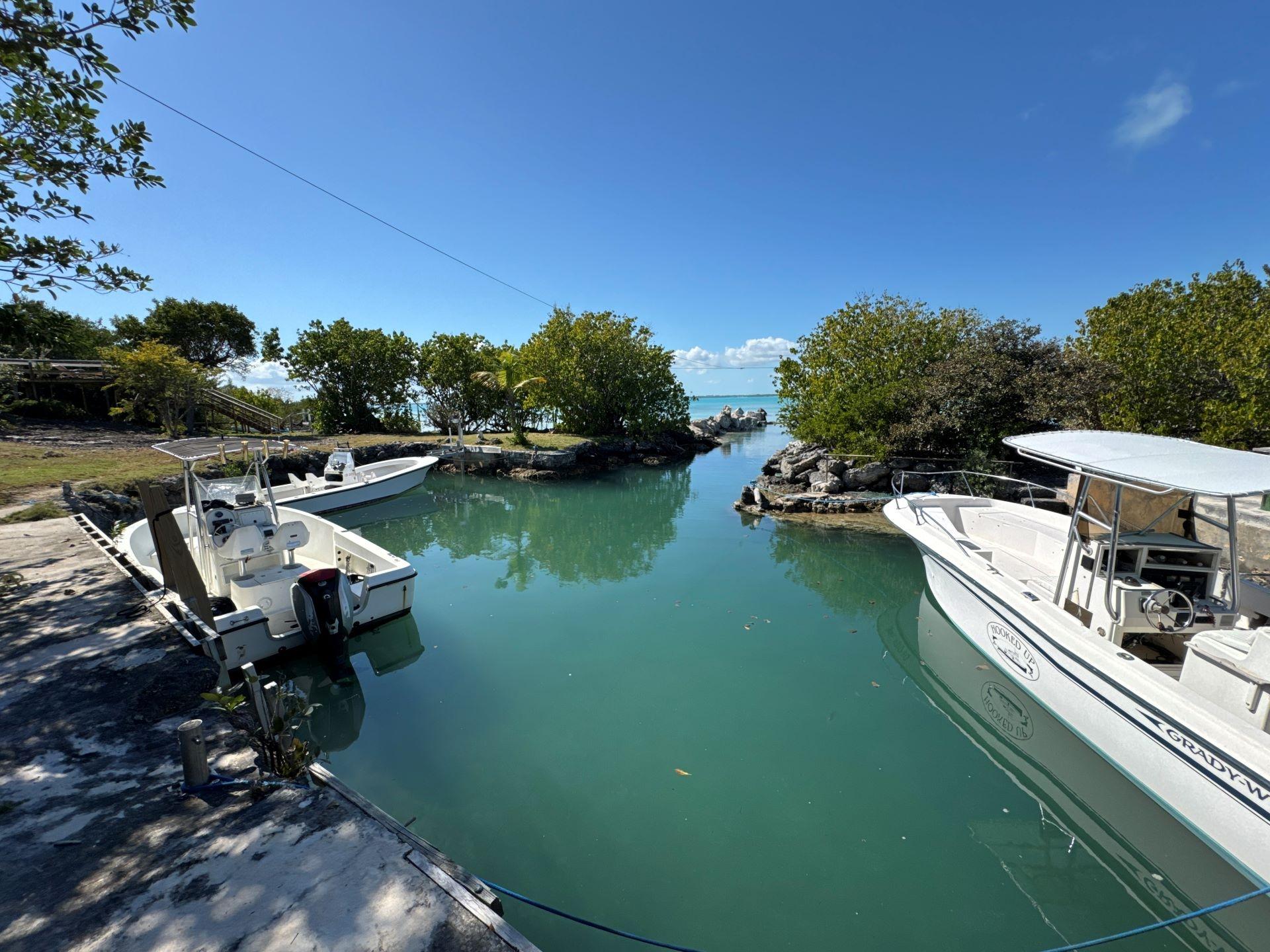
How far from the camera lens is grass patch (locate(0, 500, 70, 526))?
28.1 feet

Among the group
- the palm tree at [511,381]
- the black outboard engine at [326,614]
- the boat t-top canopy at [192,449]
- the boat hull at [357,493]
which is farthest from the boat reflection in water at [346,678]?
the palm tree at [511,381]

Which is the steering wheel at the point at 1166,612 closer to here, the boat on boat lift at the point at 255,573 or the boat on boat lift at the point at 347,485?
the boat on boat lift at the point at 255,573

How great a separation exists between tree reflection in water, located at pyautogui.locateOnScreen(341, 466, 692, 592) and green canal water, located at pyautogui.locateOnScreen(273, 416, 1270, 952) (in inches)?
78.8

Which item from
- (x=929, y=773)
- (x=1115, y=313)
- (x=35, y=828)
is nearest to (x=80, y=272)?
(x=35, y=828)

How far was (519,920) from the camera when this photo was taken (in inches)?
124

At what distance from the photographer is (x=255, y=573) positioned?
6.66 meters

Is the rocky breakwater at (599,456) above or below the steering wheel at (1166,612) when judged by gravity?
below

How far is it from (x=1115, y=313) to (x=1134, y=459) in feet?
50.6

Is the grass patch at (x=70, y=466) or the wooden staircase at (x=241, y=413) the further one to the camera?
the wooden staircase at (x=241, y=413)

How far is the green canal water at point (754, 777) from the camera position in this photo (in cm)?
323

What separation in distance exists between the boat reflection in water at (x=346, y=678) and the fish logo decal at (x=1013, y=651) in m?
6.67

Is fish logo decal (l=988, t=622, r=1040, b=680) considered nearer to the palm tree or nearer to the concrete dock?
the concrete dock

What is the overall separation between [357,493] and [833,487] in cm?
1362

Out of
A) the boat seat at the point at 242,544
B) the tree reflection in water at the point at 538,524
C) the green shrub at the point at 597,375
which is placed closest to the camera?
the boat seat at the point at 242,544
